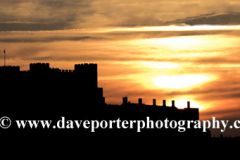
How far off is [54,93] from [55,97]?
0.68 meters

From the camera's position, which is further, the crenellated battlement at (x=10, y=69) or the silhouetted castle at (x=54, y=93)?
the silhouetted castle at (x=54, y=93)

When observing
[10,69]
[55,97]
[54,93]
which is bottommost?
[55,97]

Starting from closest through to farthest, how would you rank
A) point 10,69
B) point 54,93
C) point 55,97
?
point 10,69 → point 54,93 → point 55,97

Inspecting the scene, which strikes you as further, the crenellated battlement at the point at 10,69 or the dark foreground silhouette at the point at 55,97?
the dark foreground silhouette at the point at 55,97

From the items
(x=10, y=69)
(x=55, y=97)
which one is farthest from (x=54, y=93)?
(x=10, y=69)

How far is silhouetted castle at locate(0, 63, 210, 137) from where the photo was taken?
80.0 metres

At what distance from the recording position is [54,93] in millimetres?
87625

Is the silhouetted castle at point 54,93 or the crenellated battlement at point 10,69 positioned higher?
the crenellated battlement at point 10,69

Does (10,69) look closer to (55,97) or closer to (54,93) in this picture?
(54,93)

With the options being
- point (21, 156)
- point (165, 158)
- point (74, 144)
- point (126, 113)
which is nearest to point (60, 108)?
point (74, 144)

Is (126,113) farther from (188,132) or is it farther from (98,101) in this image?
(188,132)

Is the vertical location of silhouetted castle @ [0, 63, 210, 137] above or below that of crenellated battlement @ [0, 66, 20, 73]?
below

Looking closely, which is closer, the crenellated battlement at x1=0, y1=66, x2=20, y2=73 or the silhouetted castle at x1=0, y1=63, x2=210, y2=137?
the crenellated battlement at x1=0, y1=66, x2=20, y2=73

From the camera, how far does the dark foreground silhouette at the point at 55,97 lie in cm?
7988
